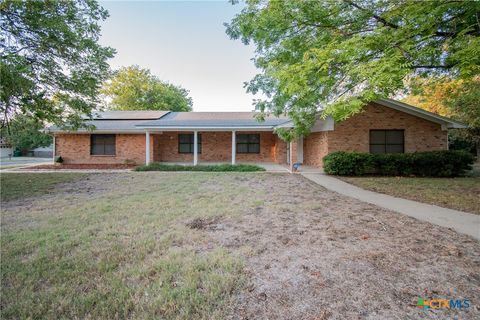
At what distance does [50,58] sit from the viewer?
26.6 feet

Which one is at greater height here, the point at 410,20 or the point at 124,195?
the point at 410,20

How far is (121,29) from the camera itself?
35.3ft

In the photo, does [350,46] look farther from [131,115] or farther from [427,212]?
[131,115]

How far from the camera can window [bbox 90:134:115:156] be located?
17859mm

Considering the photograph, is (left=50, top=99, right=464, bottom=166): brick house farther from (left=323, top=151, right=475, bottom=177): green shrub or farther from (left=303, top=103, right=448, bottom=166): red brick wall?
(left=323, top=151, right=475, bottom=177): green shrub

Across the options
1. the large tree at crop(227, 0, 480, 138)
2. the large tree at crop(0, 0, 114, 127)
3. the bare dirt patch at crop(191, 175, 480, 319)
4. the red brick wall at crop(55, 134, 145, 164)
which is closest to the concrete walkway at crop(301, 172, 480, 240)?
the bare dirt patch at crop(191, 175, 480, 319)

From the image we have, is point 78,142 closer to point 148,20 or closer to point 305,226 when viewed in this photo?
point 148,20

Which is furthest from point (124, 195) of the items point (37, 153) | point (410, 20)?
point (37, 153)

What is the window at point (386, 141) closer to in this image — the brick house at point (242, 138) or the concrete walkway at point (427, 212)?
the brick house at point (242, 138)

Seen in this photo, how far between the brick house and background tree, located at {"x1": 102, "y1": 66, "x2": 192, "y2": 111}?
1581 cm

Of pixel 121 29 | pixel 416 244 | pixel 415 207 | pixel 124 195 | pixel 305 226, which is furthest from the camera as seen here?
pixel 121 29

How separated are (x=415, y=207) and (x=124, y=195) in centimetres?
815

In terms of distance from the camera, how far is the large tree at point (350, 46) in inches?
211

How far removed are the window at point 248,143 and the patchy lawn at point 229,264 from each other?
1339 cm
